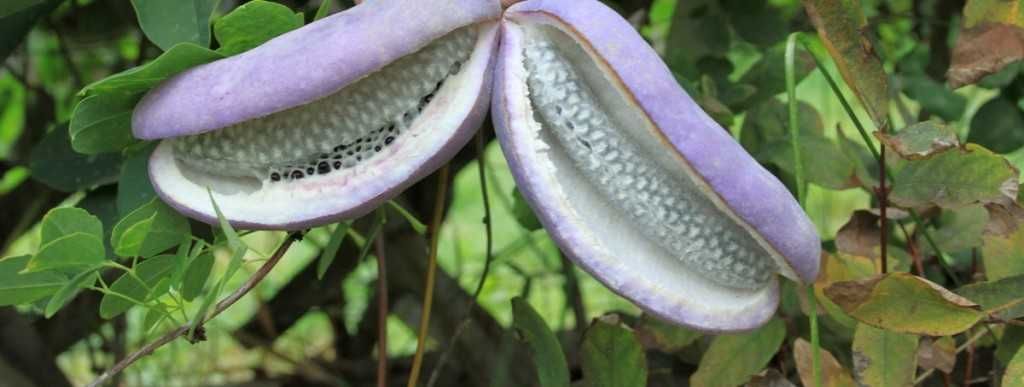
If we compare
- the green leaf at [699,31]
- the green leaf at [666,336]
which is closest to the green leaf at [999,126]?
the green leaf at [699,31]

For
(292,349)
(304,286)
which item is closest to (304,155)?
(304,286)

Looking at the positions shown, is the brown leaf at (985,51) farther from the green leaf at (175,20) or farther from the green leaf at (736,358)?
the green leaf at (175,20)

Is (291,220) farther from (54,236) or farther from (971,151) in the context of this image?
(971,151)

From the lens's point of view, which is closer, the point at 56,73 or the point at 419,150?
the point at 419,150

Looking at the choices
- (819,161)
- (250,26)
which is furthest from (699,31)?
(250,26)

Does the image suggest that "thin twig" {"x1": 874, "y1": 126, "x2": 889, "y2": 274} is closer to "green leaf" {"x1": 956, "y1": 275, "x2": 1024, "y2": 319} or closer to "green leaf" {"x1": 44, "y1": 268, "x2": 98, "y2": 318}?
"green leaf" {"x1": 956, "y1": 275, "x2": 1024, "y2": 319}

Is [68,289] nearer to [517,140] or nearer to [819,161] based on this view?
[517,140]
